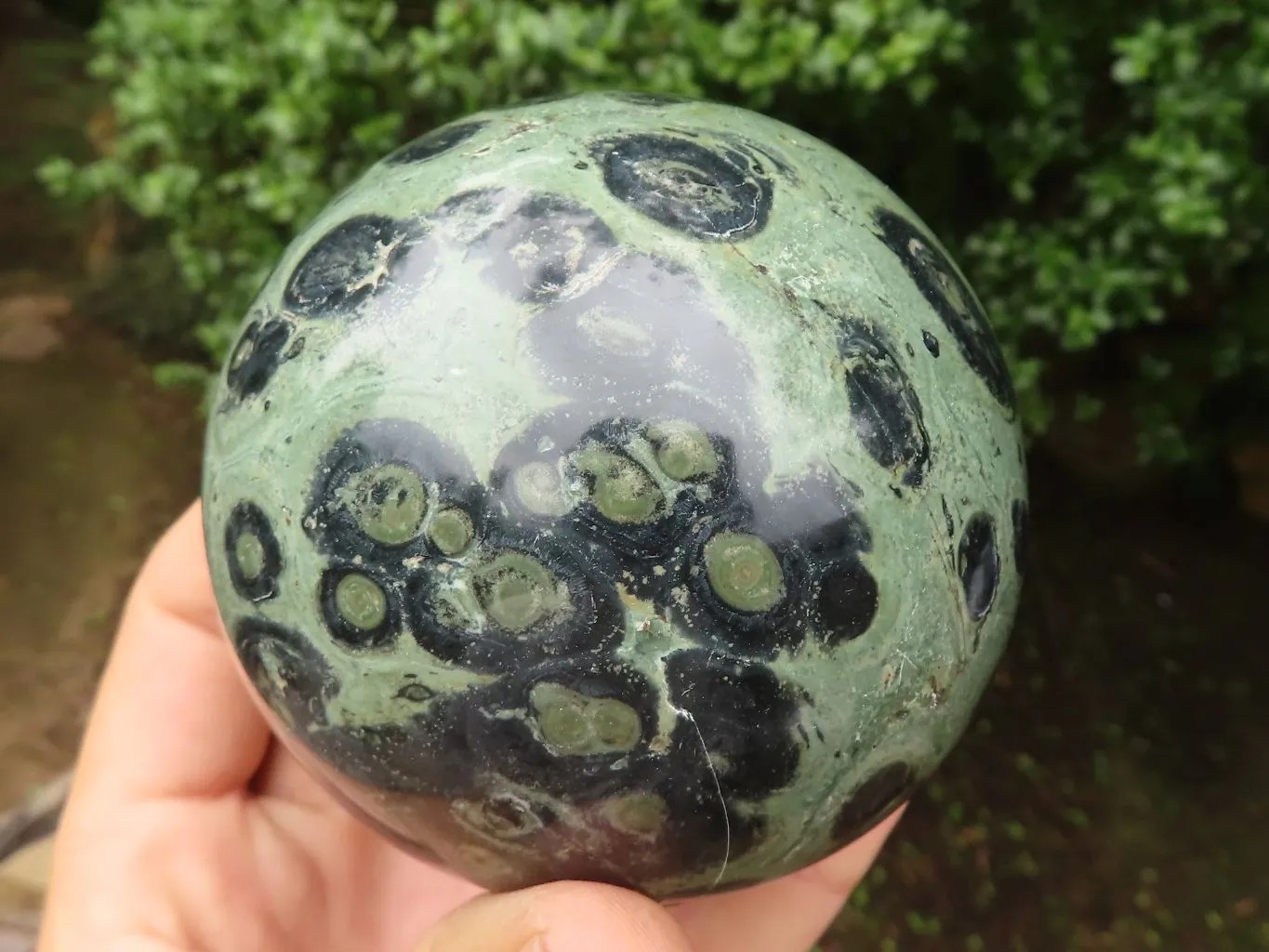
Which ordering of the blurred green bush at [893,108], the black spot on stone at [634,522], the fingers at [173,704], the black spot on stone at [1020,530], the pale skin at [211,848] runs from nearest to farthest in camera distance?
1. the black spot on stone at [634,522]
2. the black spot on stone at [1020,530]
3. the pale skin at [211,848]
4. the fingers at [173,704]
5. the blurred green bush at [893,108]

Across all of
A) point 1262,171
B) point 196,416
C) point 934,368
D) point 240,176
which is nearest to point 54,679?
point 196,416

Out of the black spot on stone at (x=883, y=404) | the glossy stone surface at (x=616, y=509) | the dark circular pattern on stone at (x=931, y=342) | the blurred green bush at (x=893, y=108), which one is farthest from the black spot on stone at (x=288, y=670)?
the blurred green bush at (x=893, y=108)

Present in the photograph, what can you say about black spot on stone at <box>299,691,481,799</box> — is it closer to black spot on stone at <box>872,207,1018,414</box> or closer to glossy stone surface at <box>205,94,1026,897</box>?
glossy stone surface at <box>205,94,1026,897</box>

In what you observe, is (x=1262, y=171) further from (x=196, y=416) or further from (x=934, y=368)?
(x=196, y=416)

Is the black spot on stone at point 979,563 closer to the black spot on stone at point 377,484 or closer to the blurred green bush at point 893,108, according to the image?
the black spot on stone at point 377,484

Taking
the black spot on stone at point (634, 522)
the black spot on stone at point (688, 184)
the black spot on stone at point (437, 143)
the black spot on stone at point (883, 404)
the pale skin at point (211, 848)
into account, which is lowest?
the pale skin at point (211, 848)

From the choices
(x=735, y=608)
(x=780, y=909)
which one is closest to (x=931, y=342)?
(x=735, y=608)
